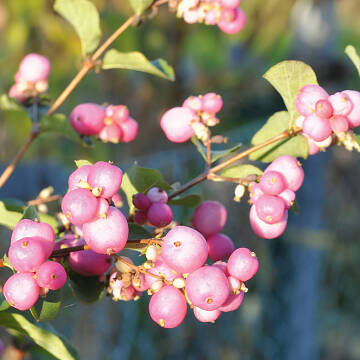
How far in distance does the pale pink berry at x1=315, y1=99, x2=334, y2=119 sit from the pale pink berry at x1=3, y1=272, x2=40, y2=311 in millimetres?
336

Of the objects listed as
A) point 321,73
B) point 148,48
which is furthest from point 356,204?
point 148,48

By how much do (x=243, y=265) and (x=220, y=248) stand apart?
101mm

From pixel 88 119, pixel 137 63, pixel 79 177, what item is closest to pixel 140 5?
pixel 137 63

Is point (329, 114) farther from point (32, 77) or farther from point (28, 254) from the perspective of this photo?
point (32, 77)

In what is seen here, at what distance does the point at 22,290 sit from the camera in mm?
480

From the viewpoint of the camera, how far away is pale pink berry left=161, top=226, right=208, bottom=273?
0.47 m

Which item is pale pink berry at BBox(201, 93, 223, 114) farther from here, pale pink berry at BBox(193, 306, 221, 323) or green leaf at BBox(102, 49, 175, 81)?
pale pink berry at BBox(193, 306, 221, 323)

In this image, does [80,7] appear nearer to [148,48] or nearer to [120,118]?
[120,118]

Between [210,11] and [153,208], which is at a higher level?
[210,11]

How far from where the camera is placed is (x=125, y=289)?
0.55 metres

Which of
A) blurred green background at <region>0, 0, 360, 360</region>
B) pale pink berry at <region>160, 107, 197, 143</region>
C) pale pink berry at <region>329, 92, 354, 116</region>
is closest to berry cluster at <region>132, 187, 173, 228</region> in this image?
pale pink berry at <region>160, 107, 197, 143</region>

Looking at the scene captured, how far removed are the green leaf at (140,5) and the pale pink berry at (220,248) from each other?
0.36 metres

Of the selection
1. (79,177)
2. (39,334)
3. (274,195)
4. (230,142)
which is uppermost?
(79,177)

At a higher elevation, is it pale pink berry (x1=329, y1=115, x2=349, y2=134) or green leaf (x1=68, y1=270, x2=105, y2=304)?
pale pink berry (x1=329, y1=115, x2=349, y2=134)
